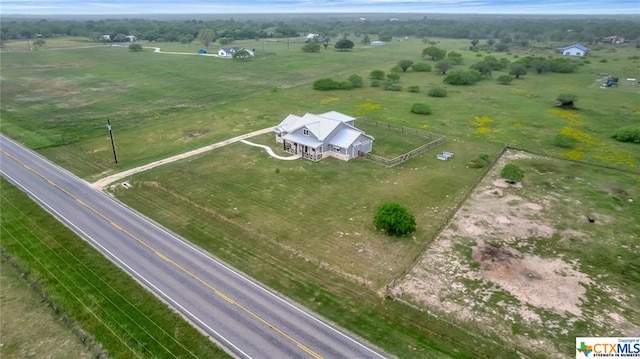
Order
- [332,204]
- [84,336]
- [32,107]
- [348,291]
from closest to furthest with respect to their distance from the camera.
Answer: [84,336] → [348,291] → [332,204] → [32,107]

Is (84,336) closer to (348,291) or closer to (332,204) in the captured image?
(348,291)

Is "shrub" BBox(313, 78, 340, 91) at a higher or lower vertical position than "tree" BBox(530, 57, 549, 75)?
lower

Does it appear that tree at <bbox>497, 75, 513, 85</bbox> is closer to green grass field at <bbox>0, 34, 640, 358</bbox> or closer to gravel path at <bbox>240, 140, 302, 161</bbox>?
green grass field at <bbox>0, 34, 640, 358</bbox>

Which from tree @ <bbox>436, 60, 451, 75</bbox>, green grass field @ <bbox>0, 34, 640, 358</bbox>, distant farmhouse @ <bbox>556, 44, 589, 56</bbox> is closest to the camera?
green grass field @ <bbox>0, 34, 640, 358</bbox>

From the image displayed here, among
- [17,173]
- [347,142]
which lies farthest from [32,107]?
[347,142]

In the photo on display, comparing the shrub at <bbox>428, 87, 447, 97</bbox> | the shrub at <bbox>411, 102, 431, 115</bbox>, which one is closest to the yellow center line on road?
the shrub at <bbox>411, 102, 431, 115</bbox>
